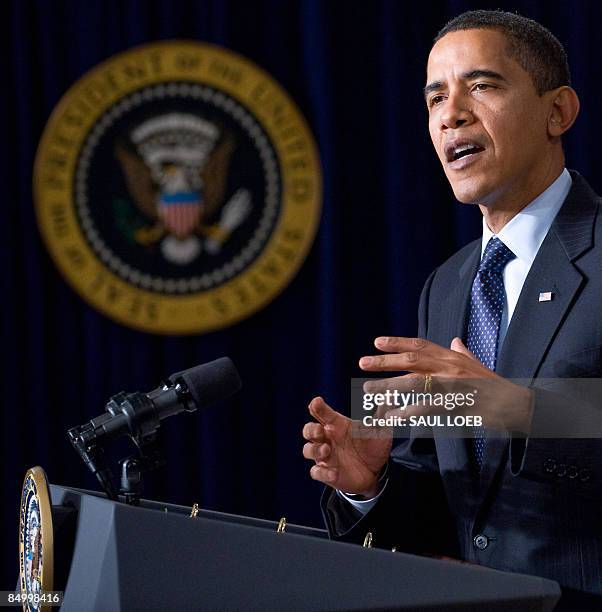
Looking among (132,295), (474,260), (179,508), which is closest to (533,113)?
(474,260)

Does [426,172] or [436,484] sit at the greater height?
[426,172]

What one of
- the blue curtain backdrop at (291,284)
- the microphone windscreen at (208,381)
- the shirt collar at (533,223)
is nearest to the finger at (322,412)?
the microphone windscreen at (208,381)

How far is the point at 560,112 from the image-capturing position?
5.46 feet

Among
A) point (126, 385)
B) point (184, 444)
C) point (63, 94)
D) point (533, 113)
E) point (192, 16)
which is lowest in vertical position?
point (184, 444)

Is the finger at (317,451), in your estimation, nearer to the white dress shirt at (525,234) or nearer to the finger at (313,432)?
the finger at (313,432)

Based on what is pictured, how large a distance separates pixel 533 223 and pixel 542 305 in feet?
0.63

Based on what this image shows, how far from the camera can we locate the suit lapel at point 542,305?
56.7 inches

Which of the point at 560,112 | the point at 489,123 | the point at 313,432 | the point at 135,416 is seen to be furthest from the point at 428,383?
the point at 560,112

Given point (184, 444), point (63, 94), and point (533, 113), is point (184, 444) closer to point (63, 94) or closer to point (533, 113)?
point (63, 94)

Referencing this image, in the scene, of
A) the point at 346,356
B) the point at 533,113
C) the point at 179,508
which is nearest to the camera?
the point at 179,508

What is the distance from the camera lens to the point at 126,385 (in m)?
3.16

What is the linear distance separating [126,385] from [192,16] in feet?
4.10

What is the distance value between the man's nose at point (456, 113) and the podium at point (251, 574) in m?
0.81

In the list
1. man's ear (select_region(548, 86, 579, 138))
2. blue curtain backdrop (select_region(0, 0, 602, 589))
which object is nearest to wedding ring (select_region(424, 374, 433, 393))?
man's ear (select_region(548, 86, 579, 138))
